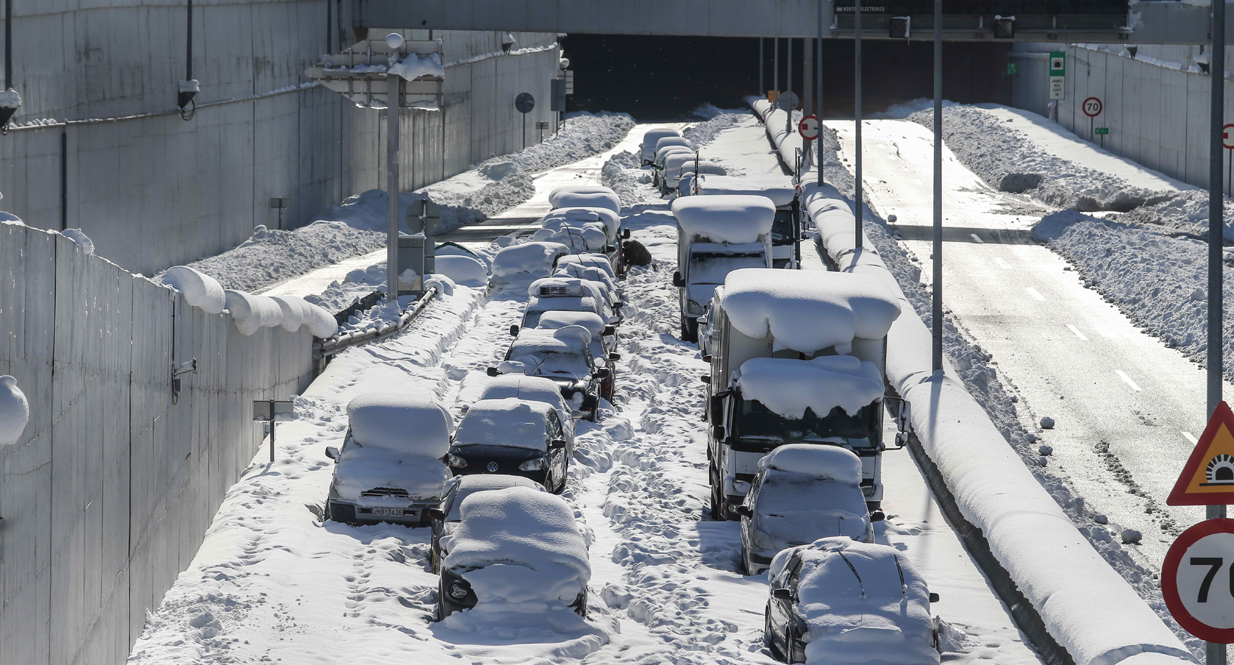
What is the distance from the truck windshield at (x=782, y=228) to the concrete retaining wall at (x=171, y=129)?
48.2 ft

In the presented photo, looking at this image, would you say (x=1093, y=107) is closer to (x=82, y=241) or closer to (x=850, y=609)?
(x=850, y=609)

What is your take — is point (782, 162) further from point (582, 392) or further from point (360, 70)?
point (582, 392)

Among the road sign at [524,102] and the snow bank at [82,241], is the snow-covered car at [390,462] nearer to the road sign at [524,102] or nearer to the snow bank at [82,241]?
the snow bank at [82,241]

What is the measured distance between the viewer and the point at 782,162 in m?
67.8

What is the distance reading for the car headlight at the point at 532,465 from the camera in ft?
59.6

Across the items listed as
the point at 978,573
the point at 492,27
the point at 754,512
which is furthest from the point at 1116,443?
the point at 492,27

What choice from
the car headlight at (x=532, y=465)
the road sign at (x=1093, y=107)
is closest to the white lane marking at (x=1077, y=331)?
the car headlight at (x=532, y=465)

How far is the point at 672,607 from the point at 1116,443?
11.4m

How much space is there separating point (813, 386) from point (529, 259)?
20.0 m

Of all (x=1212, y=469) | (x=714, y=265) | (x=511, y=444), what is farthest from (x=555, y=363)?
(x=1212, y=469)

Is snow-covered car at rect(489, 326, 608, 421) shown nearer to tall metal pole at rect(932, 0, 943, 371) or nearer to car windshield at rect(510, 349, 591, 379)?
car windshield at rect(510, 349, 591, 379)

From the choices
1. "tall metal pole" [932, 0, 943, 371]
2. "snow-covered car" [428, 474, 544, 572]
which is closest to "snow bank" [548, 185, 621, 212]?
"tall metal pole" [932, 0, 943, 371]

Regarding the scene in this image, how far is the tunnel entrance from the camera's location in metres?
101

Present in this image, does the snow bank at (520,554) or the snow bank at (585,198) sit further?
the snow bank at (585,198)
